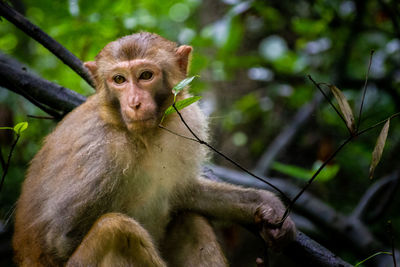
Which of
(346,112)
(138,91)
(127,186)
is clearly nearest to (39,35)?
(138,91)

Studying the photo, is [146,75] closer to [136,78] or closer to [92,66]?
[136,78]

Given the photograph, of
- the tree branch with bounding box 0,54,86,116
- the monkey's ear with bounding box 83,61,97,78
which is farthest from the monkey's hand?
the tree branch with bounding box 0,54,86,116

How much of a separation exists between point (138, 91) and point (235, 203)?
133 centimetres

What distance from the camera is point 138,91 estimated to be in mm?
3248

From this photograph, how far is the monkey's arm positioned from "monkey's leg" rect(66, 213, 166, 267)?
92 centimetres

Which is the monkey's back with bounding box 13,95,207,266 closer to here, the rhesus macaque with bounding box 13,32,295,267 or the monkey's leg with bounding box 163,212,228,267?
the rhesus macaque with bounding box 13,32,295,267

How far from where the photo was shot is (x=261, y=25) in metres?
7.82

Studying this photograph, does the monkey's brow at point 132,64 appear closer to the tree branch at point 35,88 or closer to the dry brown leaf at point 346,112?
the tree branch at point 35,88

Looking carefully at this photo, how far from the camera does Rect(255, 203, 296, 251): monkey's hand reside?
331 cm

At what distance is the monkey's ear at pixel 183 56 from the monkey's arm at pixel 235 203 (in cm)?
102

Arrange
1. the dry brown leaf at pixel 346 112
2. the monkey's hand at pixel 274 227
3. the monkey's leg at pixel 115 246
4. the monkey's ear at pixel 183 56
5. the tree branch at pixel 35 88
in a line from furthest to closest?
the tree branch at pixel 35 88, the monkey's ear at pixel 183 56, the monkey's hand at pixel 274 227, the monkey's leg at pixel 115 246, the dry brown leaf at pixel 346 112

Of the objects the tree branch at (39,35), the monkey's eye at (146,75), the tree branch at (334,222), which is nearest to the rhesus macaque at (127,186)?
the monkey's eye at (146,75)

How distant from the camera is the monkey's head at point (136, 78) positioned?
125 inches

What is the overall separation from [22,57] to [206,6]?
11.2ft
